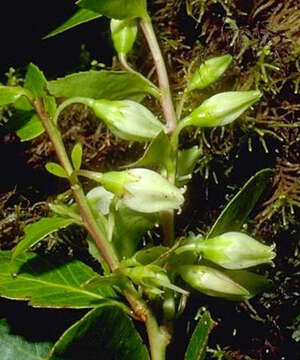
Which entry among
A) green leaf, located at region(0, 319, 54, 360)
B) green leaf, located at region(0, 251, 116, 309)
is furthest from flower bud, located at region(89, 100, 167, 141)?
green leaf, located at region(0, 319, 54, 360)

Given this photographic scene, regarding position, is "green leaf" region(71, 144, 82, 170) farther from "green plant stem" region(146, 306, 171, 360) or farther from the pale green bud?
"green plant stem" region(146, 306, 171, 360)

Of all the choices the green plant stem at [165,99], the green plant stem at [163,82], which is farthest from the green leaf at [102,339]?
the green plant stem at [163,82]

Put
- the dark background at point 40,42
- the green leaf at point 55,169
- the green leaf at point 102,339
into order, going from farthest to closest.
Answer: the dark background at point 40,42
the green leaf at point 55,169
the green leaf at point 102,339

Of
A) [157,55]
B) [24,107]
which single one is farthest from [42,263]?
[157,55]

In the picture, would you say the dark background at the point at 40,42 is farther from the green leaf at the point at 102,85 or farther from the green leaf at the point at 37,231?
the green leaf at the point at 37,231

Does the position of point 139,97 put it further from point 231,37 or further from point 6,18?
point 6,18

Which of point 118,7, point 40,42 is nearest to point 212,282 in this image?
point 118,7
